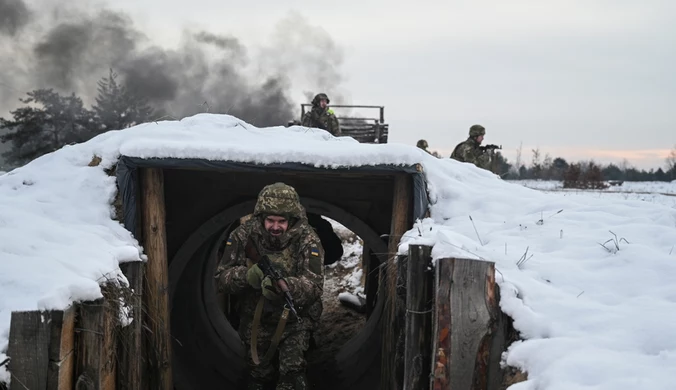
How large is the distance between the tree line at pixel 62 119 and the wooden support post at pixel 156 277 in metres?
20.6

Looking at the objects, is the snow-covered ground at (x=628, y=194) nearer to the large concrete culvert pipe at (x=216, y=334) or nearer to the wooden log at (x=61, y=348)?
the large concrete culvert pipe at (x=216, y=334)

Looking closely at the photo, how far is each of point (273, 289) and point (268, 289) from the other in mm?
44

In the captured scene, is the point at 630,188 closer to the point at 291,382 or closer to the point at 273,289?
the point at 291,382

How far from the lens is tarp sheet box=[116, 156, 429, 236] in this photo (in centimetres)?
477

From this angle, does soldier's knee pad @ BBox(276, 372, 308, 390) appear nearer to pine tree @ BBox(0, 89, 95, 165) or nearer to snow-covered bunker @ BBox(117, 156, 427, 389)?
snow-covered bunker @ BBox(117, 156, 427, 389)

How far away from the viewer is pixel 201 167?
193 inches

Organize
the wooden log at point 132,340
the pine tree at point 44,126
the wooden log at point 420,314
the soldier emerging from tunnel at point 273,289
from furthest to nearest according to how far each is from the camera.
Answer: the pine tree at point 44,126
the soldier emerging from tunnel at point 273,289
the wooden log at point 132,340
the wooden log at point 420,314

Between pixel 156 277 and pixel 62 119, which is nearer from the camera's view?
pixel 156 277

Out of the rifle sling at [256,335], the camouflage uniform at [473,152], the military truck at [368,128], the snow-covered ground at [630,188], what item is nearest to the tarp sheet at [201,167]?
the rifle sling at [256,335]

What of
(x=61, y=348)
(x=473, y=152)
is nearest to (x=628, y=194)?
(x=473, y=152)

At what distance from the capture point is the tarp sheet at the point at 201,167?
15.6ft

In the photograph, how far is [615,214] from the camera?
4.84m

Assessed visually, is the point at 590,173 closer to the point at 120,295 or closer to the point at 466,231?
the point at 466,231

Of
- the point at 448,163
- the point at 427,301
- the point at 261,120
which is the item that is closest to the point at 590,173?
the point at 261,120
